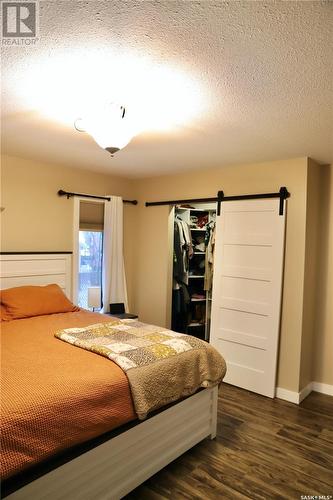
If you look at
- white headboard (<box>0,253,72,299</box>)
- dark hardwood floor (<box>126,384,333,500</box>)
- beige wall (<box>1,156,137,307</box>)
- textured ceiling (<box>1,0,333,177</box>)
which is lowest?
dark hardwood floor (<box>126,384,333,500</box>)

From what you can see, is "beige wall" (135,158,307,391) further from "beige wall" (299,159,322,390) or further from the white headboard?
the white headboard

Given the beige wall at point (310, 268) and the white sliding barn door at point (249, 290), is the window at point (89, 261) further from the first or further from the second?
the beige wall at point (310, 268)

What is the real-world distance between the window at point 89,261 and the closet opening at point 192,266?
3.30ft

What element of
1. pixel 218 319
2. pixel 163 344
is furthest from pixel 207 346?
pixel 218 319

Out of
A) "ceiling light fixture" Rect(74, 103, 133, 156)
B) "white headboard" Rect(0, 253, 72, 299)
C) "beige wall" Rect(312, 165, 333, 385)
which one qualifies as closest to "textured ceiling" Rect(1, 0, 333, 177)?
"ceiling light fixture" Rect(74, 103, 133, 156)

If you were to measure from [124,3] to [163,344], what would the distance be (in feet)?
6.44

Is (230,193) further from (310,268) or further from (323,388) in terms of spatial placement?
(323,388)

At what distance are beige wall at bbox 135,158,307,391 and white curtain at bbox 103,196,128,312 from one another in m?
0.38

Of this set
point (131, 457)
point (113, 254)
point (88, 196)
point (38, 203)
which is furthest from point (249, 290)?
point (38, 203)

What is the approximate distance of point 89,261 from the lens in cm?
437

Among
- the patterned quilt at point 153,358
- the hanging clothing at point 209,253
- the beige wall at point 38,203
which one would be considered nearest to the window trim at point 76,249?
the beige wall at point 38,203

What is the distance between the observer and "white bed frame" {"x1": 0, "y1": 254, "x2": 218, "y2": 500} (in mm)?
1624

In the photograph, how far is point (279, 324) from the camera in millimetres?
3334

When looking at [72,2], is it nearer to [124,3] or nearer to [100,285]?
[124,3]
